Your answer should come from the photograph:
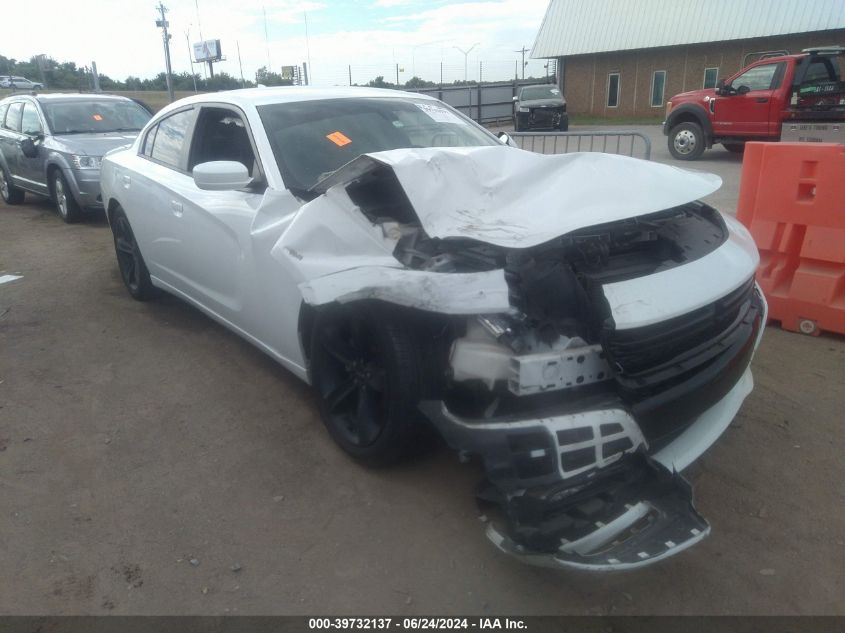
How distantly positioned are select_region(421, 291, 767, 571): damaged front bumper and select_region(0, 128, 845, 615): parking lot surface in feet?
1.10

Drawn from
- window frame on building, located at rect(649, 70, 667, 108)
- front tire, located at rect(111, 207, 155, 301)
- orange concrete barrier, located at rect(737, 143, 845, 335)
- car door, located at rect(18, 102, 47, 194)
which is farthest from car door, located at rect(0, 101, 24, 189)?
window frame on building, located at rect(649, 70, 667, 108)

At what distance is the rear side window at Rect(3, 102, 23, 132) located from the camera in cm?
1019

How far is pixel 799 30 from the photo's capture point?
2389 centimetres

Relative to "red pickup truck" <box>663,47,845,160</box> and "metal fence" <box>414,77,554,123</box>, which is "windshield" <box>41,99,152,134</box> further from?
"metal fence" <box>414,77,554,123</box>

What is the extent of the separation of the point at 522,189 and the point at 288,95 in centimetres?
186

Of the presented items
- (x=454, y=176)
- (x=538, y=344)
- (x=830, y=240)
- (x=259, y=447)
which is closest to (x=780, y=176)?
(x=830, y=240)

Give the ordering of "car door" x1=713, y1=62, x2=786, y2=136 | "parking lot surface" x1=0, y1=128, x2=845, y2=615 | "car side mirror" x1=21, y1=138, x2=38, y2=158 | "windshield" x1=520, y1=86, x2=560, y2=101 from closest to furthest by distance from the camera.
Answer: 1. "parking lot surface" x1=0, y1=128, x2=845, y2=615
2. "car side mirror" x1=21, y1=138, x2=38, y2=158
3. "car door" x1=713, y1=62, x2=786, y2=136
4. "windshield" x1=520, y1=86, x2=560, y2=101

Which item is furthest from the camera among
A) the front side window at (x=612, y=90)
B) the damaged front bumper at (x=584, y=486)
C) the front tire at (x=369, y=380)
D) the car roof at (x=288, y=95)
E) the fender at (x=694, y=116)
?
the front side window at (x=612, y=90)

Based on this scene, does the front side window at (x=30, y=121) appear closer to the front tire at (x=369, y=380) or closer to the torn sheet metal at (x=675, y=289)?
the front tire at (x=369, y=380)

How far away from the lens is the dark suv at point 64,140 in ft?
28.8

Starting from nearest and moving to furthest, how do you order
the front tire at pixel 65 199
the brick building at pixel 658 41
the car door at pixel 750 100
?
the front tire at pixel 65 199 → the car door at pixel 750 100 → the brick building at pixel 658 41

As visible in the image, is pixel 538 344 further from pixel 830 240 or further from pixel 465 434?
pixel 830 240

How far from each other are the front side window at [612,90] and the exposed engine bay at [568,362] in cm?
2965

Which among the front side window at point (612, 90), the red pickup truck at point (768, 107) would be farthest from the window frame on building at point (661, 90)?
the red pickup truck at point (768, 107)
